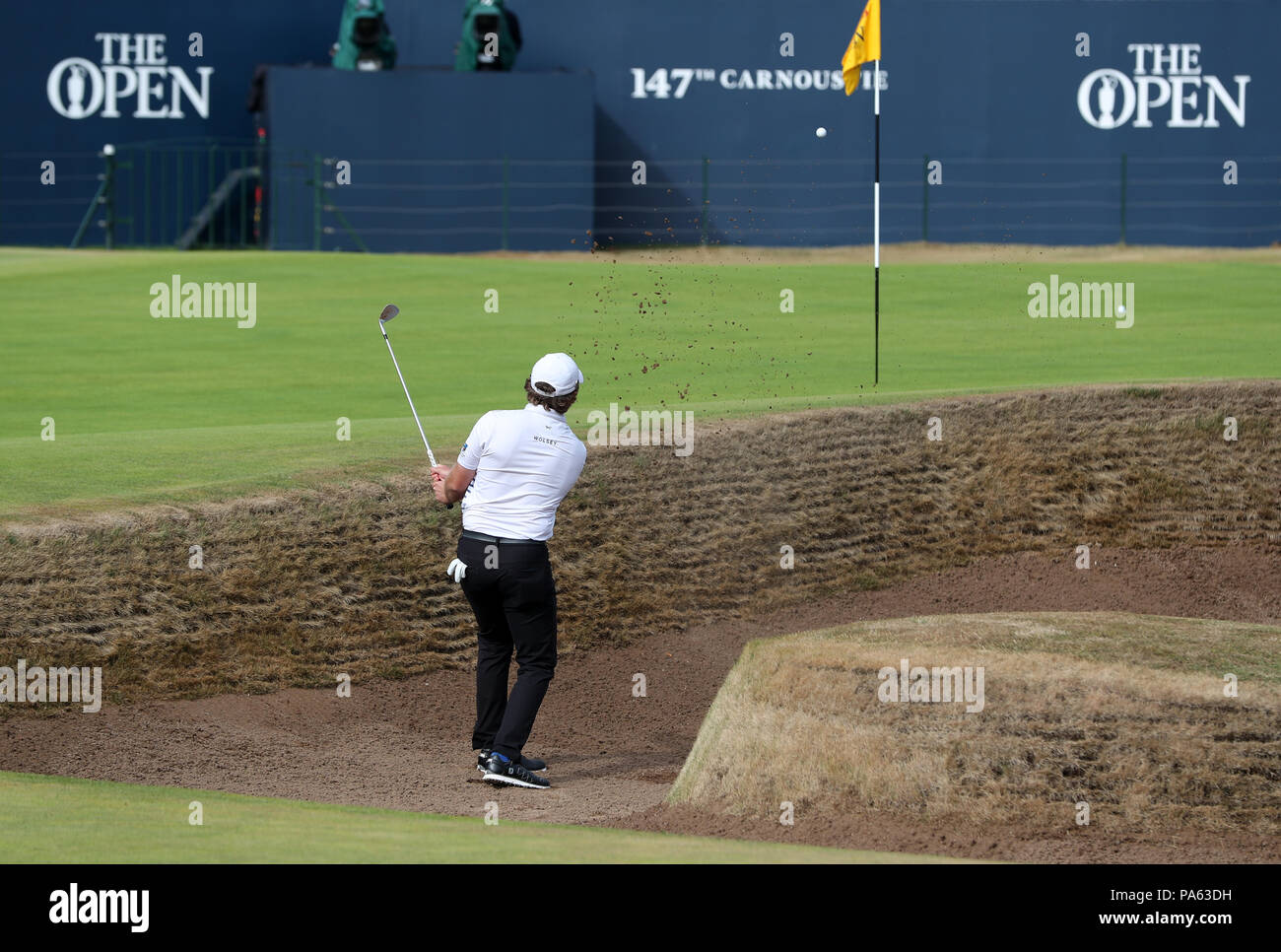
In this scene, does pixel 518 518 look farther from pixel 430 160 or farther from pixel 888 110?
pixel 888 110

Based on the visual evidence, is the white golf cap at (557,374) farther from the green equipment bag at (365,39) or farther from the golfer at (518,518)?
the green equipment bag at (365,39)

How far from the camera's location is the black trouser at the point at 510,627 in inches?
341

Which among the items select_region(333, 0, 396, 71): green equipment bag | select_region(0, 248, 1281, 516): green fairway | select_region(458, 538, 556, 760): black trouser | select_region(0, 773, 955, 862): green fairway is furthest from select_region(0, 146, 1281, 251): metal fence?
select_region(0, 773, 955, 862): green fairway

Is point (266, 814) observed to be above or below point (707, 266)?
below

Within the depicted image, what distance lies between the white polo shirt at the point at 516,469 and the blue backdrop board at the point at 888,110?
26880 millimetres

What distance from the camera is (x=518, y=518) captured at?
8672 mm

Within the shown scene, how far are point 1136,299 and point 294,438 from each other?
16368mm

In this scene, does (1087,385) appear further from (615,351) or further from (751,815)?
(751,815)

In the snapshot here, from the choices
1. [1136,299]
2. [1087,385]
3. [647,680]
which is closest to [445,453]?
[647,680]

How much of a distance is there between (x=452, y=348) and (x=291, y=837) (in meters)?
14.4

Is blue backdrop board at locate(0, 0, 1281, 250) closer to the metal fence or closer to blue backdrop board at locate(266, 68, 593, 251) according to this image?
the metal fence

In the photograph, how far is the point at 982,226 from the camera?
35469 millimetres

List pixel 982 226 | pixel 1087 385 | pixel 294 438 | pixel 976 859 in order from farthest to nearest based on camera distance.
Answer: pixel 982 226
pixel 1087 385
pixel 294 438
pixel 976 859

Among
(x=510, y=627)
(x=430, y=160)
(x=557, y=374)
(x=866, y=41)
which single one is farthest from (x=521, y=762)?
(x=430, y=160)
